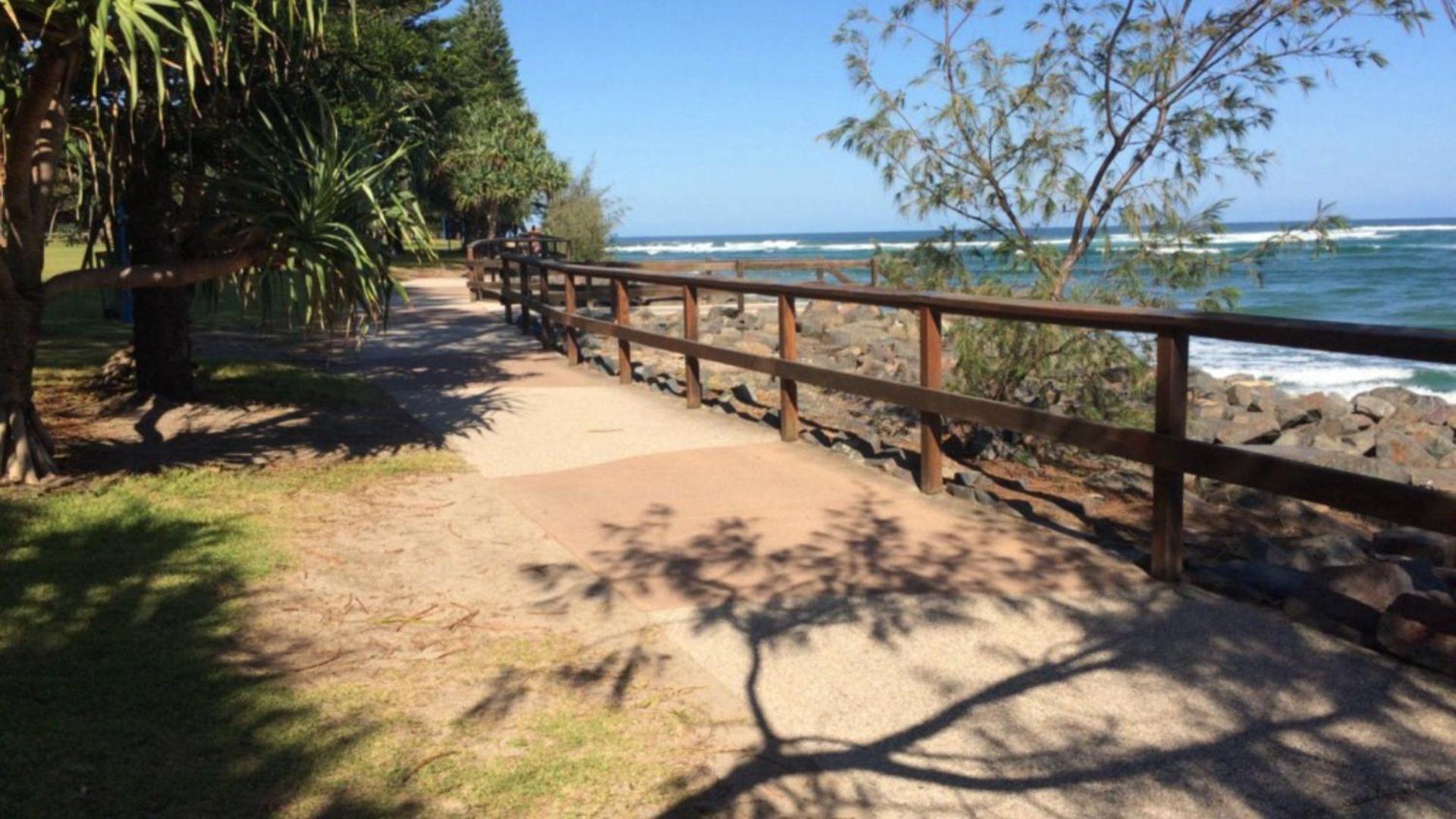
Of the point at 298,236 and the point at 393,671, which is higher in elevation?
the point at 298,236

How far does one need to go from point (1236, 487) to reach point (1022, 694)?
20.7 ft

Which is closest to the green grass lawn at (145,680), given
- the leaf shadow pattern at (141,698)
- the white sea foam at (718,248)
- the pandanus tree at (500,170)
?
the leaf shadow pattern at (141,698)

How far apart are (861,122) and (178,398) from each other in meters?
5.80

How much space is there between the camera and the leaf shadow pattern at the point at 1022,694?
3.87 m

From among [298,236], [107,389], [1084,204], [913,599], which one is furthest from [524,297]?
[913,599]

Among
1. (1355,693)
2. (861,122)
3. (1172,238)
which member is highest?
(861,122)

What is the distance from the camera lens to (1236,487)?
10.2 meters

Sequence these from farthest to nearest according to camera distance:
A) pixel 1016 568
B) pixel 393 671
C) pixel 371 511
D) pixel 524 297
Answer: pixel 524 297
pixel 371 511
pixel 1016 568
pixel 393 671

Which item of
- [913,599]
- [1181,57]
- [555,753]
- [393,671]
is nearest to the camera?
[555,753]

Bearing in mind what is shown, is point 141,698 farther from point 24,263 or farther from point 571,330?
point 571,330

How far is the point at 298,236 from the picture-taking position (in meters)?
7.27

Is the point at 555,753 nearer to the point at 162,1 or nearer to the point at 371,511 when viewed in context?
the point at 371,511

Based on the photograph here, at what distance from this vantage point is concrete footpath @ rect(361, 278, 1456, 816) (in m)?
3.90

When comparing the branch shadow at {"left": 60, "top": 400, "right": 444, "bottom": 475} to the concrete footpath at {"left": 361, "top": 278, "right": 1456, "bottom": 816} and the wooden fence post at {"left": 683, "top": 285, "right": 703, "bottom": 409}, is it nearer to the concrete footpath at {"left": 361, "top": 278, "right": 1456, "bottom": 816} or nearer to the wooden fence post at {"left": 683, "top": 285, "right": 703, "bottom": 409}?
the concrete footpath at {"left": 361, "top": 278, "right": 1456, "bottom": 816}
